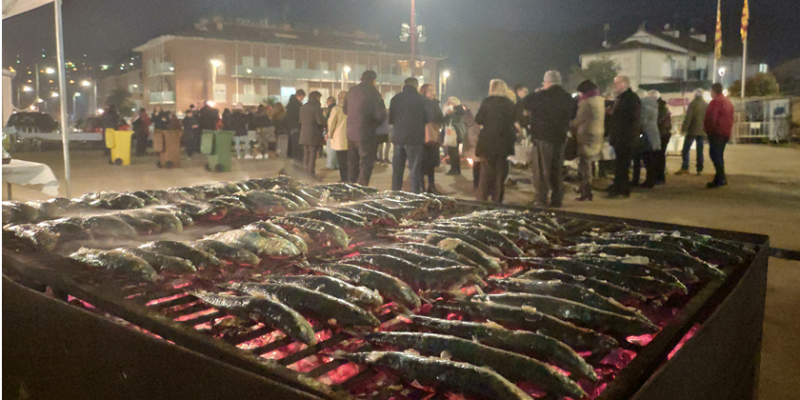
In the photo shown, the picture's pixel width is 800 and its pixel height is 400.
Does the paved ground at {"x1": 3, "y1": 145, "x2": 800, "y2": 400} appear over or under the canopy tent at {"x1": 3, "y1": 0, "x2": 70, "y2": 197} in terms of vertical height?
under

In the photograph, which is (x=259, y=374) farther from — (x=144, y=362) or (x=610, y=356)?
(x=610, y=356)

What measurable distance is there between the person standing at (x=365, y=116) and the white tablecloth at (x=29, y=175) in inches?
186

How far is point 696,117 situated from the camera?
1305 centimetres

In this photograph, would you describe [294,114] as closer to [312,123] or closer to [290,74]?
[312,123]

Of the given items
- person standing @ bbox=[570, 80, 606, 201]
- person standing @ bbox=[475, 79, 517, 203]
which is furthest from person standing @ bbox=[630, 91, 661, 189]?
person standing @ bbox=[475, 79, 517, 203]

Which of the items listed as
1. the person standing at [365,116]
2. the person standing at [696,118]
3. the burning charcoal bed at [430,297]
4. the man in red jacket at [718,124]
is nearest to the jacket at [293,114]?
the person standing at [365,116]

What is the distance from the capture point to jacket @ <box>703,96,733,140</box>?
11883mm

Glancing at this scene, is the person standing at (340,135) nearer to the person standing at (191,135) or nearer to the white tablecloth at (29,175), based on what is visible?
the white tablecloth at (29,175)

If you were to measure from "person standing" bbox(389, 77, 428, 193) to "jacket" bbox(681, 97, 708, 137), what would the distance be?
7.27 m

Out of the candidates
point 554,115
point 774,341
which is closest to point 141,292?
point 774,341

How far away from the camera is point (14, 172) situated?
7535 mm

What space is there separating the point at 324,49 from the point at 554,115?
50.8 m

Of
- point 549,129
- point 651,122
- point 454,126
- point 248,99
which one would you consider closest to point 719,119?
point 651,122

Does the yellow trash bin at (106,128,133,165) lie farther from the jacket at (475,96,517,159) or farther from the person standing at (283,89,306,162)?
the jacket at (475,96,517,159)
